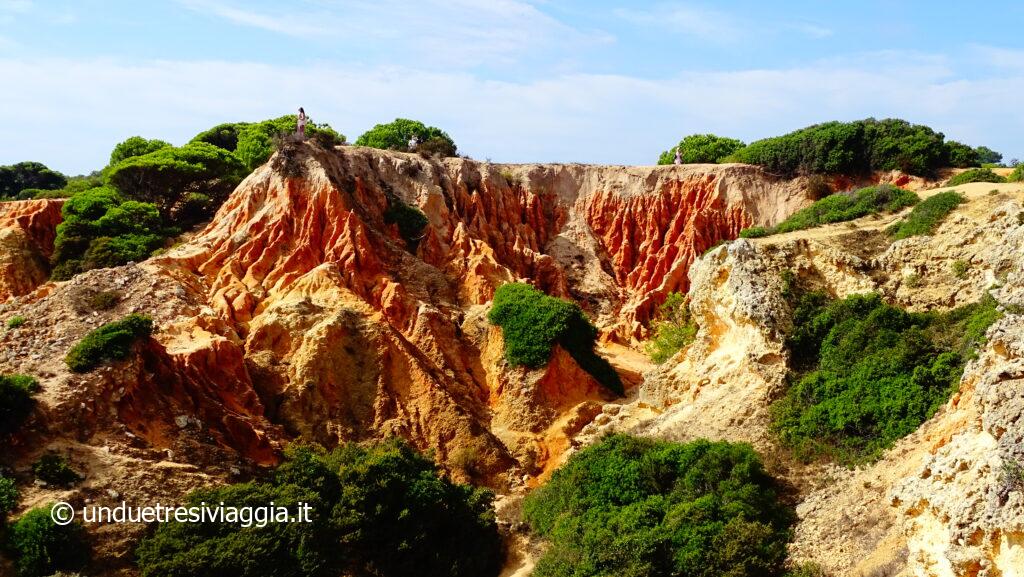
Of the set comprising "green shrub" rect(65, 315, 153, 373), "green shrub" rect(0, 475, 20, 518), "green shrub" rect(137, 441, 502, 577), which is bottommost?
"green shrub" rect(137, 441, 502, 577)

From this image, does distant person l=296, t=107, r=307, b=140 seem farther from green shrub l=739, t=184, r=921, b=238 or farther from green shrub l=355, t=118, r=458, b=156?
green shrub l=739, t=184, r=921, b=238

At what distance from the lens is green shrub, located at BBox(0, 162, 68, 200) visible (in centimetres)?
6081

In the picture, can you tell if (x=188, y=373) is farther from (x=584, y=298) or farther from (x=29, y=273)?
(x=584, y=298)

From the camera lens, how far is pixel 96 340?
23234 millimetres

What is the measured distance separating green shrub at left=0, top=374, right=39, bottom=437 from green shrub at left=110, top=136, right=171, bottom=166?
92.9ft

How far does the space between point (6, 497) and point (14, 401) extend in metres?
2.67

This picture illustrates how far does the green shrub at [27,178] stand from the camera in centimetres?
6081

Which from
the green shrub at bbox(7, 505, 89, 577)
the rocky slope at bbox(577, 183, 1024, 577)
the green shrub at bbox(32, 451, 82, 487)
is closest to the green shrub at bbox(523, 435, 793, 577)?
the rocky slope at bbox(577, 183, 1024, 577)

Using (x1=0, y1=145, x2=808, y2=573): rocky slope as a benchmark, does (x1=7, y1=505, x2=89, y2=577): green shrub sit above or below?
below

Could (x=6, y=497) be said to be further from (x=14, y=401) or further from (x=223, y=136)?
(x=223, y=136)

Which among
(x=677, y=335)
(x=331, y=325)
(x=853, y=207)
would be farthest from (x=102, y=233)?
(x=853, y=207)

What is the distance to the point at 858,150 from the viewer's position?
47781 mm

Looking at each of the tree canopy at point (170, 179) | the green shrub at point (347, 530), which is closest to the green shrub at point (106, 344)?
the green shrub at point (347, 530)
